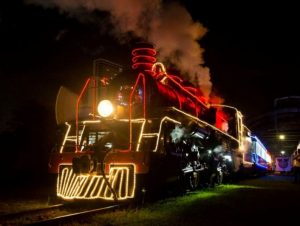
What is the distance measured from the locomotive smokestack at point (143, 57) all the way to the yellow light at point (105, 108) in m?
1.48

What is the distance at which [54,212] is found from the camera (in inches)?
317

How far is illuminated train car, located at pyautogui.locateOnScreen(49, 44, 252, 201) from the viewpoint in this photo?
8.43 m

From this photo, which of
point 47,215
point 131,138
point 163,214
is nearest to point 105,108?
point 131,138

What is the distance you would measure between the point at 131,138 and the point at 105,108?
105cm

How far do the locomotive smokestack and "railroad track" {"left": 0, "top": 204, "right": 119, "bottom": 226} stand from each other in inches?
155

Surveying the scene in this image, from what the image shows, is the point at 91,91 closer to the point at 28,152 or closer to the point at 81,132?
the point at 81,132

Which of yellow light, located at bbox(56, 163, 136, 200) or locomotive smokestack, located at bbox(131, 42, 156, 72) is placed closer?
yellow light, located at bbox(56, 163, 136, 200)

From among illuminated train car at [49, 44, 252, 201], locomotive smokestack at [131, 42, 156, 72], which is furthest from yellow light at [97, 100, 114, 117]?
locomotive smokestack at [131, 42, 156, 72]

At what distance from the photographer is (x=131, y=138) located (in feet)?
29.0

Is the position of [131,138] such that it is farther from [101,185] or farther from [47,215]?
[47,215]

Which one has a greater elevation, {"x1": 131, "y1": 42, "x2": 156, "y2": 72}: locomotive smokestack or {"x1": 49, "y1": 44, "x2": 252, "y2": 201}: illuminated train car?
{"x1": 131, "y1": 42, "x2": 156, "y2": 72}: locomotive smokestack

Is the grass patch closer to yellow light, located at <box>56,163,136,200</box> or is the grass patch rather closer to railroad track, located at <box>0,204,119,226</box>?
railroad track, located at <box>0,204,119,226</box>

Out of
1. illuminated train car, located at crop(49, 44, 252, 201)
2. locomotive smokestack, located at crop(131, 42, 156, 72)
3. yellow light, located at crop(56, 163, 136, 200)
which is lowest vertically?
yellow light, located at crop(56, 163, 136, 200)

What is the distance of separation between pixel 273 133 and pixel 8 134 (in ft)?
124
